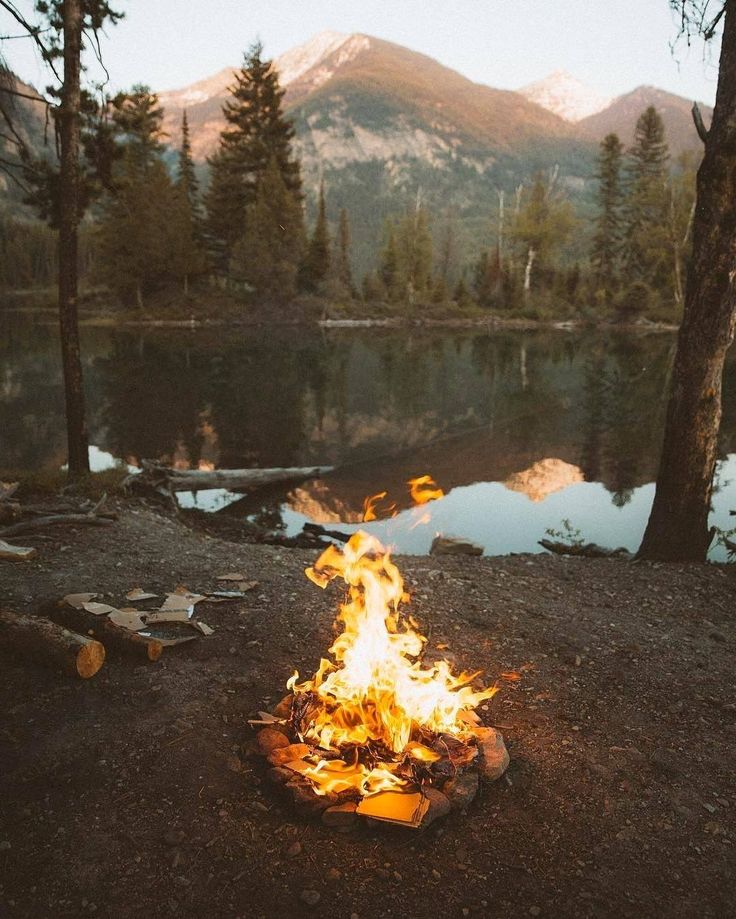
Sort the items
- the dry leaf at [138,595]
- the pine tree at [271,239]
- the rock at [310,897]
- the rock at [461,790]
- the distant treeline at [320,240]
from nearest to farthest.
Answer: the rock at [310,897]
the rock at [461,790]
the dry leaf at [138,595]
the pine tree at [271,239]
the distant treeline at [320,240]

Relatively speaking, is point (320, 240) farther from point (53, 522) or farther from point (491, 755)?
point (491, 755)

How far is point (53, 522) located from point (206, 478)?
4720 mm

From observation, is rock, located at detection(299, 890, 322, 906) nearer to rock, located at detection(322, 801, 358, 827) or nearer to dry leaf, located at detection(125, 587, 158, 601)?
rock, located at detection(322, 801, 358, 827)

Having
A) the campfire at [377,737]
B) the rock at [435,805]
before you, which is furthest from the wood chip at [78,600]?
the rock at [435,805]

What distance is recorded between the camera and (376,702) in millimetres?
5020

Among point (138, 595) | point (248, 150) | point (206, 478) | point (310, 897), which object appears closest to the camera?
point (310, 897)

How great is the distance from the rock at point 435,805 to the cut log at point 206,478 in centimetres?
1004

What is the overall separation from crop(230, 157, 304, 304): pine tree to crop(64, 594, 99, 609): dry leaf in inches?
2414

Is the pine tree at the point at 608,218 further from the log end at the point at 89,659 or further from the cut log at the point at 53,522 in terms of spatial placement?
the log end at the point at 89,659

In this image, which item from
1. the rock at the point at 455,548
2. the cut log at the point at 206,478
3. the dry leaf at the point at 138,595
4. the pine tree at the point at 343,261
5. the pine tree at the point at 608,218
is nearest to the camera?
the dry leaf at the point at 138,595

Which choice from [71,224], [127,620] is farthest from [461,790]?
[71,224]

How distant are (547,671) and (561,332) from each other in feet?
237

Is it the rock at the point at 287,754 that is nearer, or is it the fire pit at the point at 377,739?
the fire pit at the point at 377,739

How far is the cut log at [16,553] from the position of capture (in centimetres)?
838
